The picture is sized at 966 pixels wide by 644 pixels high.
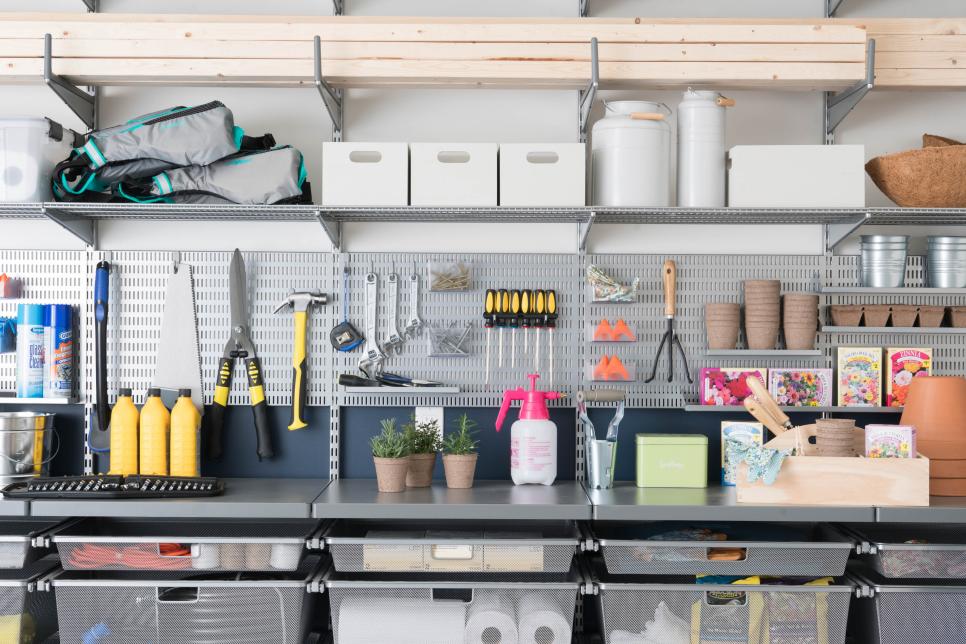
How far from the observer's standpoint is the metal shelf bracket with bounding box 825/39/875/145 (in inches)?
100

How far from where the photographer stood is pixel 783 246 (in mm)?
2816

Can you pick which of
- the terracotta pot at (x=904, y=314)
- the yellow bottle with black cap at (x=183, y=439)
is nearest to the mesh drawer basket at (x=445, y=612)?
the yellow bottle with black cap at (x=183, y=439)

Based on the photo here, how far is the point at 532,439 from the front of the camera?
8.33 ft

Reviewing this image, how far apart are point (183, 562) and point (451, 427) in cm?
95

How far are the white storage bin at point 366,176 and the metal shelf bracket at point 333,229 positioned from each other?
0.36 feet

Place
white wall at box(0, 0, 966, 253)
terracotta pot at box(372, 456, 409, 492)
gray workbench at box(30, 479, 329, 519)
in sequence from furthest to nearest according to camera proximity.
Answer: white wall at box(0, 0, 966, 253) < terracotta pot at box(372, 456, 409, 492) < gray workbench at box(30, 479, 329, 519)

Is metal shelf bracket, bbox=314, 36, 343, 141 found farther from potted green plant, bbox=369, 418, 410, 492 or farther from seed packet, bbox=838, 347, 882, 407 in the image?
seed packet, bbox=838, 347, 882, 407

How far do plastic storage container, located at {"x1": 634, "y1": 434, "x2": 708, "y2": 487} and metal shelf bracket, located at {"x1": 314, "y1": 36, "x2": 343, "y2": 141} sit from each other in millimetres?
1458

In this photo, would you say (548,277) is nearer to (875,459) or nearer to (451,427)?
(451,427)

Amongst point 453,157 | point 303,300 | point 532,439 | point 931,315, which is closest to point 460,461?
point 532,439

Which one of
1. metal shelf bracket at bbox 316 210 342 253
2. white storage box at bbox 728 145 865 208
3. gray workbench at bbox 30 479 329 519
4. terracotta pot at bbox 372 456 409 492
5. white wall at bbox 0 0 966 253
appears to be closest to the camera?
gray workbench at bbox 30 479 329 519

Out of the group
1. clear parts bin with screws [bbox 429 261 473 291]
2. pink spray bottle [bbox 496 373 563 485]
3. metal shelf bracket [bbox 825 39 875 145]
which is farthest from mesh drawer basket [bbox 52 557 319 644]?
metal shelf bracket [bbox 825 39 875 145]

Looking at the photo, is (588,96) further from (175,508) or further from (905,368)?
(175,508)

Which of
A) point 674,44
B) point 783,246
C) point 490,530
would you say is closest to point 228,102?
point 674,44
